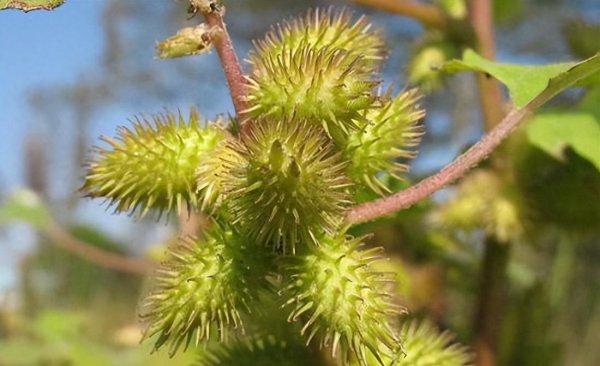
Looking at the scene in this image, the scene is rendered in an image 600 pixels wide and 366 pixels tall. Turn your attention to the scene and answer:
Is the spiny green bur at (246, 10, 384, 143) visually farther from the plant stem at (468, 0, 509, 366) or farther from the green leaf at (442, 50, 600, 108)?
the plant stem at (468, 0, 509, 366)

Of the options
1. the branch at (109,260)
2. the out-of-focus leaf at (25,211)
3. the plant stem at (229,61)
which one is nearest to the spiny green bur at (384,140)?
the plant stem at (229,61)

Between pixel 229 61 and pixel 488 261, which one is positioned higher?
pixel 488 261

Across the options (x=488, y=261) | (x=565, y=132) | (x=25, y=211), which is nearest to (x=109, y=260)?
(x=25, y=211)

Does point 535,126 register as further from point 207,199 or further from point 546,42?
point 546,42

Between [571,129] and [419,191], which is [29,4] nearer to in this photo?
[419,191]

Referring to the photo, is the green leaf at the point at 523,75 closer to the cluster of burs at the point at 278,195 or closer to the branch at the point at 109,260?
the cluster of burs at the point at 278,195

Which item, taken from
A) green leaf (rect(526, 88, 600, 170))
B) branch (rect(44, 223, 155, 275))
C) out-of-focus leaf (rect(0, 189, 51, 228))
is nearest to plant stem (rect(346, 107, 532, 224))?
green leaf (rect(526, 88, 600, 170))

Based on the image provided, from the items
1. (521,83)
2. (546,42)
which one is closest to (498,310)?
(521,83)
